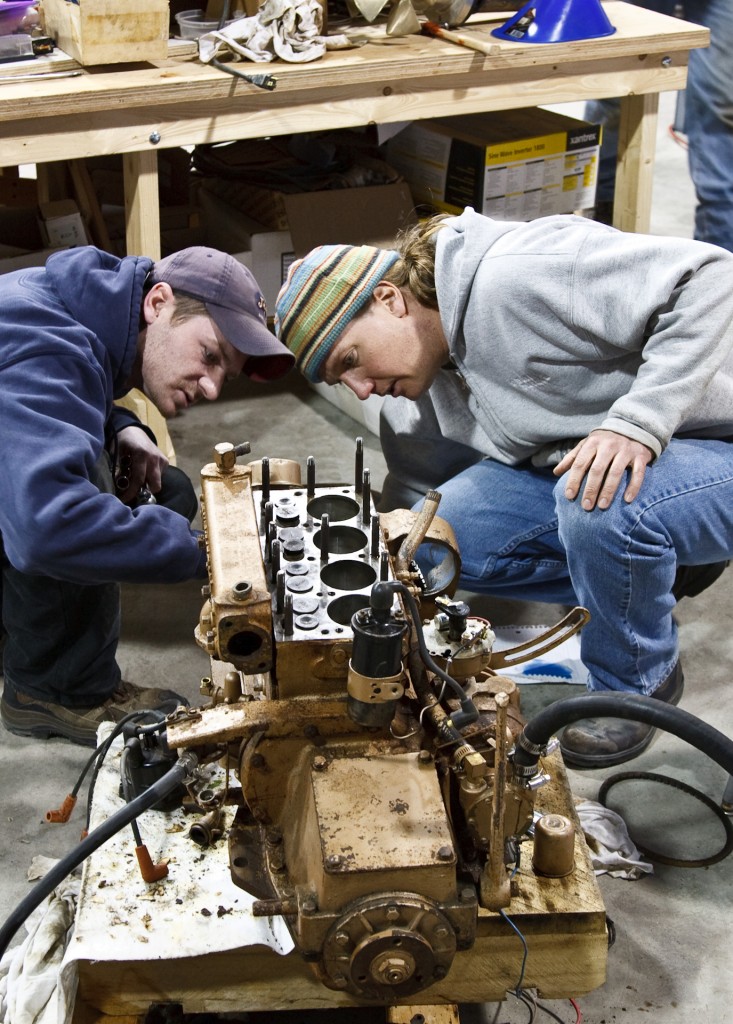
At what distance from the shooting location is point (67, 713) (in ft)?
6.63

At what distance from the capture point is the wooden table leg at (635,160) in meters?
2.91

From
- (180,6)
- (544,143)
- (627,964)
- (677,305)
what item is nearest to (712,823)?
(627,964)

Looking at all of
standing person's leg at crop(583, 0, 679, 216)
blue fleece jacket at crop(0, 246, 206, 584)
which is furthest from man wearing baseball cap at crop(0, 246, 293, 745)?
standing person's leg at crop(583, 0, 679, 216)

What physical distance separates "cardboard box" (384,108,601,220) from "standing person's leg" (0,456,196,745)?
1500 mm

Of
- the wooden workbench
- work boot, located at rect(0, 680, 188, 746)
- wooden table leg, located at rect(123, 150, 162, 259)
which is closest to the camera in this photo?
work boot, located at rect(0, 680, 188, 746)

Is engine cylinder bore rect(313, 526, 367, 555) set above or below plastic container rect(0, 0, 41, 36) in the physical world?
below

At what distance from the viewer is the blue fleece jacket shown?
1600 mm

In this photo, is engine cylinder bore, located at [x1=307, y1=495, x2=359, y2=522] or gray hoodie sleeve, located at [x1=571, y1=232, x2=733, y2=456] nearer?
engine cylinder bore, located at [x1=307, y1=495, x2=359, y2=522]

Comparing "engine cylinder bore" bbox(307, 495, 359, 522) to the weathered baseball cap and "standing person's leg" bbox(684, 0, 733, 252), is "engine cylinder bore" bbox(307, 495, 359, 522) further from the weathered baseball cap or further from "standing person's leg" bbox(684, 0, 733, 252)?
"standing person's leg" bbox(684, 0, 733, 252)

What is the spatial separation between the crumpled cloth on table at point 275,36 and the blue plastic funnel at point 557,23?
0.48 meters

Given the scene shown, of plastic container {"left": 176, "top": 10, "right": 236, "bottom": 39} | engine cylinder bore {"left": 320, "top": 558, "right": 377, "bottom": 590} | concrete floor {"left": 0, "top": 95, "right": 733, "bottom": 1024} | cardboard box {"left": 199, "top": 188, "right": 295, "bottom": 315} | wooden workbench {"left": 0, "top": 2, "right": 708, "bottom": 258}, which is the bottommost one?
concrete floor {"left": 0, "top": 95, "right": 733, "bottom": 1024}

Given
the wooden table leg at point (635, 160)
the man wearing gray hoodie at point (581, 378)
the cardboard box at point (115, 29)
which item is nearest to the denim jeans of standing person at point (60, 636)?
the man wearing gray hoodie at point (581, 378)

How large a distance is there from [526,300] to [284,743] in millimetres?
965

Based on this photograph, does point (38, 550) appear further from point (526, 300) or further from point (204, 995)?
point (526, 300)
